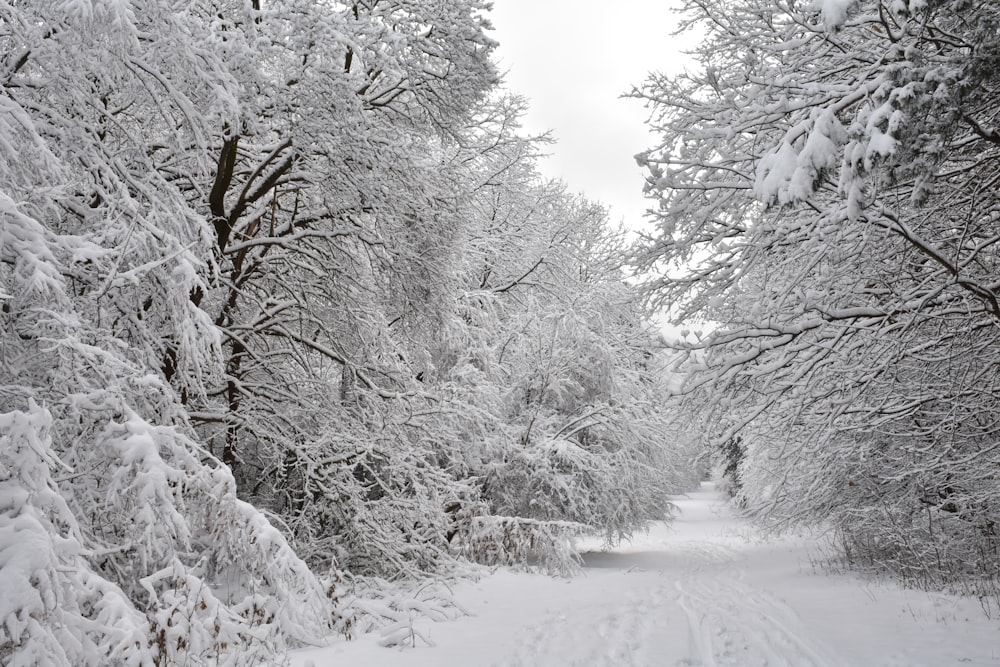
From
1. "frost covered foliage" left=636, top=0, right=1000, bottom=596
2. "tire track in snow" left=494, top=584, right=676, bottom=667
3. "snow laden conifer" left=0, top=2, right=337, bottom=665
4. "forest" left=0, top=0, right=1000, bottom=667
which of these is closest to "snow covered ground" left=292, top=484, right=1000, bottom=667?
"tire track in snow" left=494, top=584, right=676, bottom=667

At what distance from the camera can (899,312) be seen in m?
5.12

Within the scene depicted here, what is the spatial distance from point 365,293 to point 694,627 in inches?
214

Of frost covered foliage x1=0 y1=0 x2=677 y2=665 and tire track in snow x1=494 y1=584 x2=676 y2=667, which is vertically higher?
frost covered foliage x1=0 y1=0 x2=677 y2=665

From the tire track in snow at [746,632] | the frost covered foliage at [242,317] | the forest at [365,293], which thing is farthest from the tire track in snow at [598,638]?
the frost covered foliage at [242,317]

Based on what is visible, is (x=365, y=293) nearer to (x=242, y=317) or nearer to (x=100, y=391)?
(x=242, y=317)

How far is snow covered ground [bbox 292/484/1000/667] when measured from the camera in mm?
5613

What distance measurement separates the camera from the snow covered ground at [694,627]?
18.4 feet

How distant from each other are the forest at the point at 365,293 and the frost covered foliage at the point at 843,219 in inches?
1.7

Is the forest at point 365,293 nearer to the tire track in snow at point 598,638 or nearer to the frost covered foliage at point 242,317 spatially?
the frost covered foliage at point 242,317

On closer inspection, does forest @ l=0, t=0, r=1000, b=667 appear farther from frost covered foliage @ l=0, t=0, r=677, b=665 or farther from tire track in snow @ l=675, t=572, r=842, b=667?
tire track in snow @ l=675, t=572, r=842, b=667

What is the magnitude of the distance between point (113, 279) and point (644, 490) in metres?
14.5

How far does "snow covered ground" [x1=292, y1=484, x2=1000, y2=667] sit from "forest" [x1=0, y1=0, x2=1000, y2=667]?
2.70 feet

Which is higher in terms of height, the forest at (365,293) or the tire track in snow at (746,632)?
the forest at (365,293)

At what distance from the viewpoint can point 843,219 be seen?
4938 millimetres
